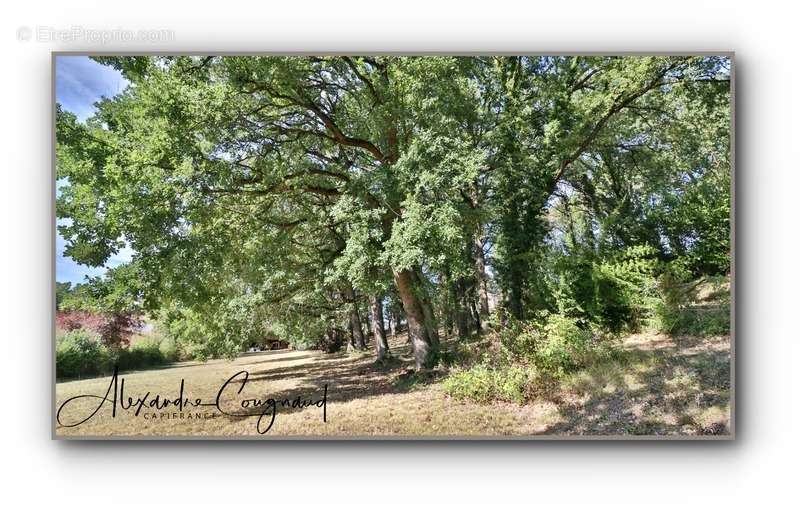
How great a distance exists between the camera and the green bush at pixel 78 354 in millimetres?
2752

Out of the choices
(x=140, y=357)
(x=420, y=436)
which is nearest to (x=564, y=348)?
(x=420, y=436)

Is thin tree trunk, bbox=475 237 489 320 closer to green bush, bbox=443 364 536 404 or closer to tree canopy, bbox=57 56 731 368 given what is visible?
tree canopy, bbox=57 56 731 368

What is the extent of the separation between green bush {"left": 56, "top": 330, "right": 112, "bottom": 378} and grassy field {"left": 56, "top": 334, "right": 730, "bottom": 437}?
0.31ft

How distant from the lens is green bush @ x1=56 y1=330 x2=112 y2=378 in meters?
2.75

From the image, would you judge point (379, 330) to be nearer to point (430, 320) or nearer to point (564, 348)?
point (430, 320)

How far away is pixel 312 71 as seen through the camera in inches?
132

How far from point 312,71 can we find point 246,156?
1046mm
